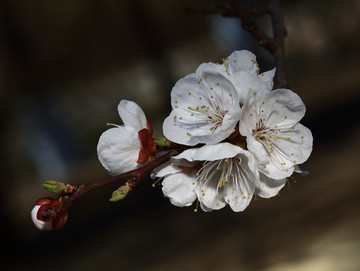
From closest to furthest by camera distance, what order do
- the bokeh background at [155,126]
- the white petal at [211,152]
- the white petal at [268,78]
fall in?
the white petal at [211,152], the white petal at [268,78], the bokeh background at [155,126]

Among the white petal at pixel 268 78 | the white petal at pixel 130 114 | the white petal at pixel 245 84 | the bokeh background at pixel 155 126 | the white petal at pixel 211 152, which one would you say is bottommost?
the bokeh background at pixel 155 126

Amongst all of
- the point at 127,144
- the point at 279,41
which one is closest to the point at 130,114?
the point at 127,144

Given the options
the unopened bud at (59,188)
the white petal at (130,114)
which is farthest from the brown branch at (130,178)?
the white petal at (130,114)

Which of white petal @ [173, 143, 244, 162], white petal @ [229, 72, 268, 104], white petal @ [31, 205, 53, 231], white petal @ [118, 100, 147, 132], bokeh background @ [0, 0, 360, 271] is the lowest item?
bokeh background @ [0, 0, 360, 271]

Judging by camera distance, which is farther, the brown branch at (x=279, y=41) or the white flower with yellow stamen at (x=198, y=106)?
the brown branch at (x=279, y=41)

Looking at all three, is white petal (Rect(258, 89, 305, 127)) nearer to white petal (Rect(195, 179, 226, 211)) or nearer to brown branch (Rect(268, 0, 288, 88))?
brown branch (Rect(268, 0, 288, 88))

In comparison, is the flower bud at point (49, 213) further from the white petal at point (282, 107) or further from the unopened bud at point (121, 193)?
the white petal at point (282, 107)

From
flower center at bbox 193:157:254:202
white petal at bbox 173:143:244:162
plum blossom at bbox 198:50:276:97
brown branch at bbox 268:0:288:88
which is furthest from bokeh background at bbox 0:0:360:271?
white petal at bbox 173:143:244:162

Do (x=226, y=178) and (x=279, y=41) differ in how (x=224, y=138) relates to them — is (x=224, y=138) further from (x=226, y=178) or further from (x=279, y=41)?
(x=279, y=41)

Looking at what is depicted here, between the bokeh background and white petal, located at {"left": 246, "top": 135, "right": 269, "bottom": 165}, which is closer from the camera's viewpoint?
white petal, located at {"left": 246, "top": 135, "right": 269, "bottom": 165}
